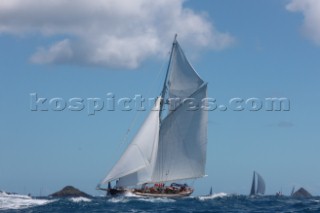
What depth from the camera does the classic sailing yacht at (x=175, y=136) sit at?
95.2 m

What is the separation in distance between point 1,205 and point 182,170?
124ft

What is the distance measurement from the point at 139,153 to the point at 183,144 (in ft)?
24.4

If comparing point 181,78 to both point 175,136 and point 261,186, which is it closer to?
point 175,136

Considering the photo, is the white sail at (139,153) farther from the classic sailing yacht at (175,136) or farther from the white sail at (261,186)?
the white sail at (261,186)

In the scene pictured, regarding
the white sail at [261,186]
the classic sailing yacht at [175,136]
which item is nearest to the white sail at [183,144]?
the classic sailing yacht at [175,136]

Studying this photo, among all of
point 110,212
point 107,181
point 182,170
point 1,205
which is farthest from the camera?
point 182,170

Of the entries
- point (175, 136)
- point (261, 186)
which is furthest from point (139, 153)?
A: point (261, 186)

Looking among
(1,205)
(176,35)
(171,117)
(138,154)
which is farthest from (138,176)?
(1,205)

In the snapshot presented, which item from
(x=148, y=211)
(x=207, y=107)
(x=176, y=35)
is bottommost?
(x=148, y=211)

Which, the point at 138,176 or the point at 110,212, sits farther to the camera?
the point at 138,176

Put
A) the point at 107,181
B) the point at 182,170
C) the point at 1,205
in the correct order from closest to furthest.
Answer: the point at 1,205 → the point at 107,181 → the point at 182,170

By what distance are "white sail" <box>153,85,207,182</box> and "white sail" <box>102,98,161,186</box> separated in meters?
1.80

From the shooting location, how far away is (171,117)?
97.6m

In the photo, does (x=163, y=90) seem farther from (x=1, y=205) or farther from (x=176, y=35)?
(x=1, y=205)
